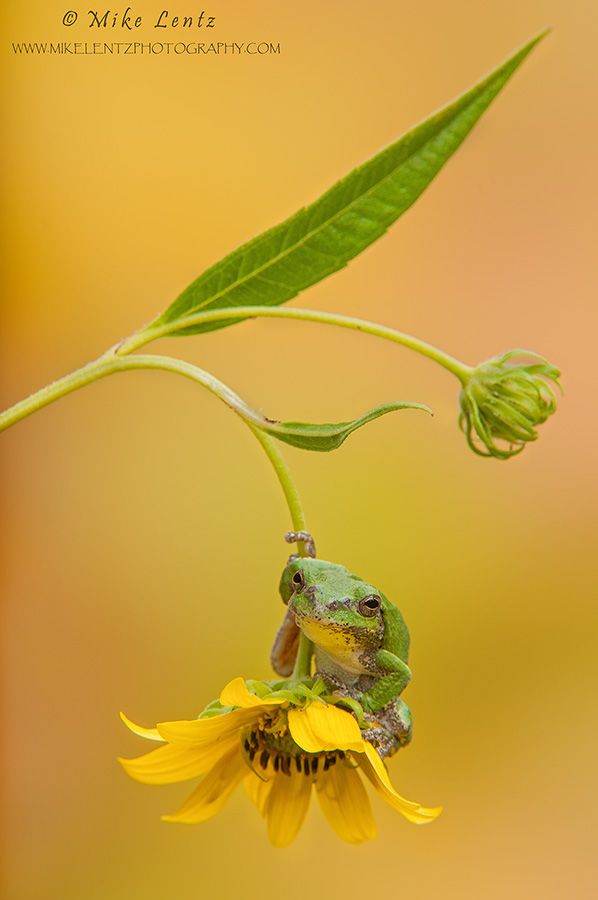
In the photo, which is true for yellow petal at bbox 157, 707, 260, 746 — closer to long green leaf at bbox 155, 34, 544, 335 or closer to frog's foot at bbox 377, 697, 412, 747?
frog's foot at bbox 377, 697, 412, 747

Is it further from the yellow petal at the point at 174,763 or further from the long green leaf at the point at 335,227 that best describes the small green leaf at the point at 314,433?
the yellow petal at the point at 174,763

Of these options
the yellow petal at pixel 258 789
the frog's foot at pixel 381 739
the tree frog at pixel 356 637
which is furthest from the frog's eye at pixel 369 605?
the yellow petal at pixel 258 789

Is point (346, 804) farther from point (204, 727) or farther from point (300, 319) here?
point (300, 319)

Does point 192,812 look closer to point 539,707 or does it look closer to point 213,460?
point 213,460

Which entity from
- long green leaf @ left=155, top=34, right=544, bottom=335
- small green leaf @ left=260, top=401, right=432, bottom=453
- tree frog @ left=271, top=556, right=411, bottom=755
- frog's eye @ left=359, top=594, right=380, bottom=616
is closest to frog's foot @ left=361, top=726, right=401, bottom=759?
tree frog @ left=271, top=556, right=411, bottom=755

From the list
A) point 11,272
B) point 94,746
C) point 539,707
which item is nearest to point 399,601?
point 539,707
